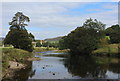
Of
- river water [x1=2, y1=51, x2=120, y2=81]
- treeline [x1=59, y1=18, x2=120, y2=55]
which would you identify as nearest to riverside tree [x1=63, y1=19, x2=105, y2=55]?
treeline [x1=59, y1=18, x2=120, y2=55]

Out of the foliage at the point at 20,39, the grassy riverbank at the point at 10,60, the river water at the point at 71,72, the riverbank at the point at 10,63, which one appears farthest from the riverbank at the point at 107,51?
the riverbank at the point at 10,63

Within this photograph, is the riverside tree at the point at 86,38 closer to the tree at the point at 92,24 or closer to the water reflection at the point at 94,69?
the tree at the point at 92,24

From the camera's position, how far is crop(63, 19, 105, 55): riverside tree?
75562mm

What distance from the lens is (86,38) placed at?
75.9 metres

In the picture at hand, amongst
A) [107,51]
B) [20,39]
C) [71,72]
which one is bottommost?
[71,72]

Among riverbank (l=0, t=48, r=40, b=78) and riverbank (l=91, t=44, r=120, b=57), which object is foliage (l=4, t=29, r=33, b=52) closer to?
riverbank (l=0, t=48, r=40, b=78)

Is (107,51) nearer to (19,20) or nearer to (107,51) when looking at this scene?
(107,51)

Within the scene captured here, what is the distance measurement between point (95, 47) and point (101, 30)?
40.7ft

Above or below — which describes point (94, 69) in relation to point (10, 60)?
below

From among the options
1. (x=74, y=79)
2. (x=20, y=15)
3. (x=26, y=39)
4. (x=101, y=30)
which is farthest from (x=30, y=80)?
(x=101, y=30)

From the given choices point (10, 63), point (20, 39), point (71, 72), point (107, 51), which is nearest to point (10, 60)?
point (10, 63)

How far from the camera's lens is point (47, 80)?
2064 cm

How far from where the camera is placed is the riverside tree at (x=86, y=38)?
75.6 metres

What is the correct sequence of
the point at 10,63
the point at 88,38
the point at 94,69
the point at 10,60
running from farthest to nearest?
the point at 88,38
the point at 10,60
the point at 10,63
the point at 94,69
